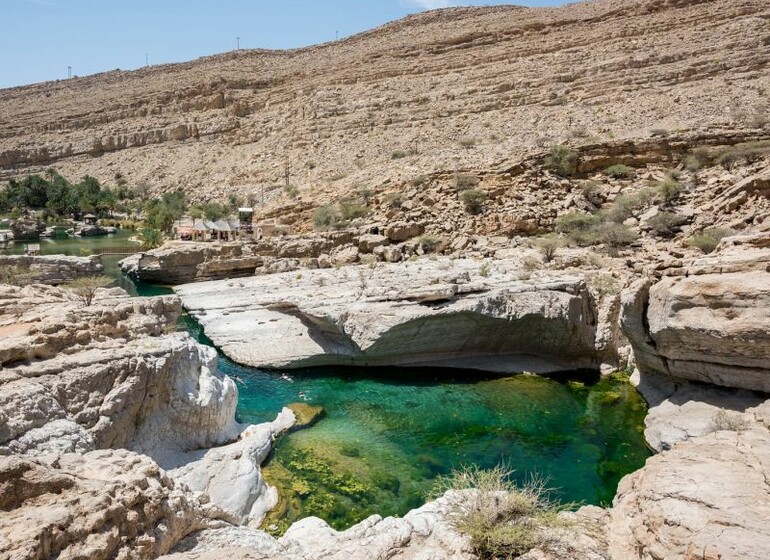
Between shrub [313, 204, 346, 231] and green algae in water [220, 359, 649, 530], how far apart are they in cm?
1159

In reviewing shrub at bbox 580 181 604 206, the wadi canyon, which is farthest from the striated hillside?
shrub at bbox 580 181 604 206

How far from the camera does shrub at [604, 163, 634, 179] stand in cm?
2195

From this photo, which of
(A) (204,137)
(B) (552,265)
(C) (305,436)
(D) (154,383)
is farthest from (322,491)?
(A) (204,137)

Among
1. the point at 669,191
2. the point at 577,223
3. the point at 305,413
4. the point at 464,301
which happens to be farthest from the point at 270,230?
the point at 669,191

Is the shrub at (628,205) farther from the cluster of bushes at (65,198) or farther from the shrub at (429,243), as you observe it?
the cluster of bushes at (65,198)

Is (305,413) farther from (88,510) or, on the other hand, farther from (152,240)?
(152,240)

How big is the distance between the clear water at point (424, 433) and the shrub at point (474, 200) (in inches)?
427

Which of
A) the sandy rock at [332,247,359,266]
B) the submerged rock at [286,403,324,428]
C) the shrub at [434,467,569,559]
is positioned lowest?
the submerged rock at [286,403,324,428]

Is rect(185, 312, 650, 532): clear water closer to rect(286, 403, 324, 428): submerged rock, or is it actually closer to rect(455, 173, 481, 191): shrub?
rect(286, 403, 324, 428): submerged rock

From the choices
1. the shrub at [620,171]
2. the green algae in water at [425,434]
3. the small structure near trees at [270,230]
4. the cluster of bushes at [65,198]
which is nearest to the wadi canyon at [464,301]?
the shrub at [620,171]

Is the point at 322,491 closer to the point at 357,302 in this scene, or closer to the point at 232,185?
the point at 357,302

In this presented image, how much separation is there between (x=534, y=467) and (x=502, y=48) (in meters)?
42.6

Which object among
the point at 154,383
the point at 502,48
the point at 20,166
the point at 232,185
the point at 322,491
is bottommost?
the point at 322,491

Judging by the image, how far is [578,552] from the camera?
4.08 meters
